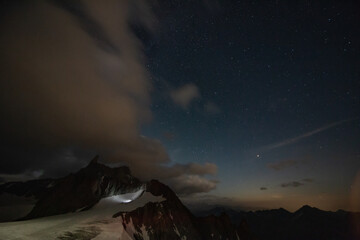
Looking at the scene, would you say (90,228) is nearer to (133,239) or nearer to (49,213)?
(133,239)

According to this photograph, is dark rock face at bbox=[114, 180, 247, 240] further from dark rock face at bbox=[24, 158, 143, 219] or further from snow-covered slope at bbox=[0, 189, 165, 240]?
dark rock face at bbox=[24, 158, 143, 219]

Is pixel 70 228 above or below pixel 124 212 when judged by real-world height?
below

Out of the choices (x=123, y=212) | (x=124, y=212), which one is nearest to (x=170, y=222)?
(x=124, y=212)

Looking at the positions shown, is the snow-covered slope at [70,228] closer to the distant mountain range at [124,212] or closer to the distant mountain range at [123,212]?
the distant mountain range at [124,212]

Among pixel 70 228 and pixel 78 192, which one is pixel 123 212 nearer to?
pixel 70 228

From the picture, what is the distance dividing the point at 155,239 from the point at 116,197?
50.4 m

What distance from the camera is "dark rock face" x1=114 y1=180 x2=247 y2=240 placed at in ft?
298

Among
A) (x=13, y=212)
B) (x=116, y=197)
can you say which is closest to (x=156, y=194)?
(x=116, y=197)

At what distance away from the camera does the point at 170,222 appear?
11056 centimetres

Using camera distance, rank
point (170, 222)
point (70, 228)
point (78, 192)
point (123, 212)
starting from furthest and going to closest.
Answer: point (78, 192) < point (170, 222) < point (123, 212) < point (70, 228)

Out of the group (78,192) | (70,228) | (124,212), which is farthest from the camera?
(78,192)

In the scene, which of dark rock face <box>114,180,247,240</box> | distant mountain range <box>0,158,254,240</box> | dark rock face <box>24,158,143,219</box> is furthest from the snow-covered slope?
dark rock face <box>24,158,143,219</box>

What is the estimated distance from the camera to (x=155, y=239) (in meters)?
92.3

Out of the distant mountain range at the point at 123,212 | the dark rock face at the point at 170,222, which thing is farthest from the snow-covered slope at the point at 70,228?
the dark rock face at the point at 170,222
